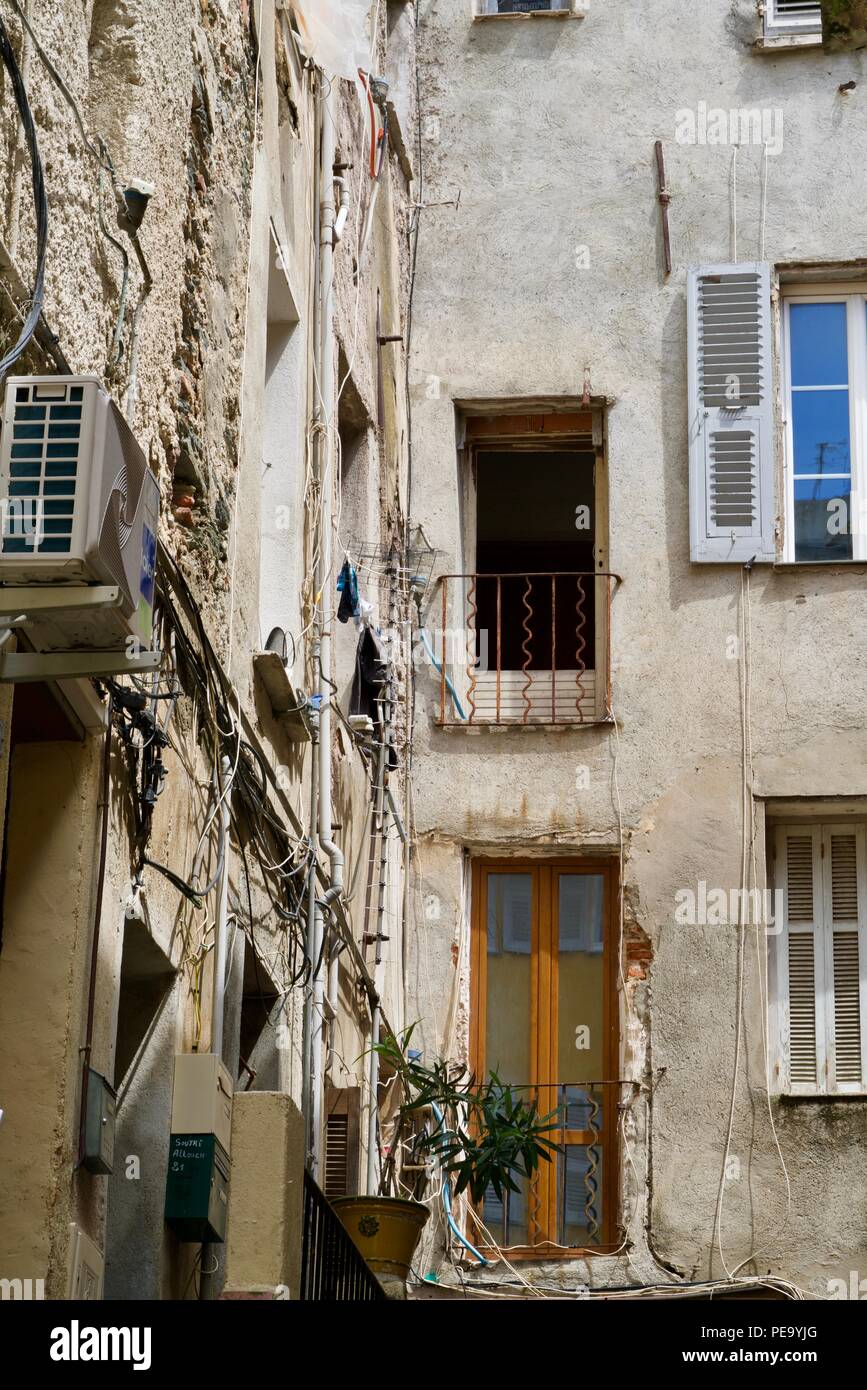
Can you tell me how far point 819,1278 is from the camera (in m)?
10.9

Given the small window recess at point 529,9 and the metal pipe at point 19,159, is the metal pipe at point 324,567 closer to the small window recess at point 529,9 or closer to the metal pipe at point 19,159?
the small window recess at point 529,9

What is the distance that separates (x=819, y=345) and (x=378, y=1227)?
6.52m

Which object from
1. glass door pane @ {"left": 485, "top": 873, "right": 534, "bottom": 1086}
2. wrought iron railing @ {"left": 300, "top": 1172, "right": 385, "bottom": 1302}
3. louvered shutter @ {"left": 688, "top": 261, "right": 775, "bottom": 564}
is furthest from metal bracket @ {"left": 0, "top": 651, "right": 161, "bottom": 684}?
louvered shutter @ {"left": 688, "top": 261, "right": 775, "bottom": 564}

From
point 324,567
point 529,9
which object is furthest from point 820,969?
point 529,9

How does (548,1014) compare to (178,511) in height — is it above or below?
below

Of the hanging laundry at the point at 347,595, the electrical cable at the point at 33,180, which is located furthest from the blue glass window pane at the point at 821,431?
the electrical cable at the point at 33,180

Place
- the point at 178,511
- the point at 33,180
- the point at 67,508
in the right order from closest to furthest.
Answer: the point at 67,508 < the point at 33,180 < the point at 178,511

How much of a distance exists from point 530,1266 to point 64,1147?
6484 mm

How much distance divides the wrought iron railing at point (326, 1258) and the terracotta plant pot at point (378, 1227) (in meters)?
1.36

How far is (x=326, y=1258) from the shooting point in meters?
6.38

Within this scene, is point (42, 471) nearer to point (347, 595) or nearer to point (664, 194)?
point (347, 595)

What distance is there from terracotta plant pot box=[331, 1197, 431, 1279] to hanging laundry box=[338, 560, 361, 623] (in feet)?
8.09
